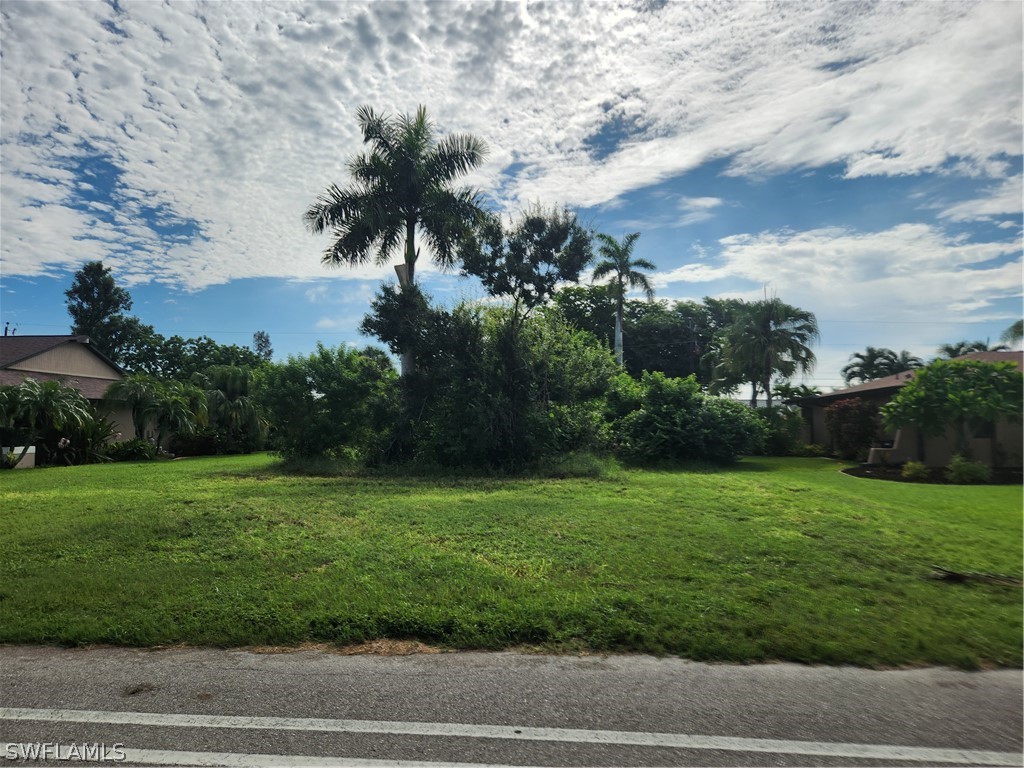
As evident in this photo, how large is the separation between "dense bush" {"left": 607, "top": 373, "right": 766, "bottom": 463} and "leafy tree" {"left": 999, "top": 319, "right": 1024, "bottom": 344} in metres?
16.1

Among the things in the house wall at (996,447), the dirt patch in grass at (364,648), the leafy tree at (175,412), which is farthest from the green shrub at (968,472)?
the leafy tree at (175,412)

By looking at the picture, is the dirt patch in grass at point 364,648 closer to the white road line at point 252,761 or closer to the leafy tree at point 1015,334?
the white road line at point 252,761

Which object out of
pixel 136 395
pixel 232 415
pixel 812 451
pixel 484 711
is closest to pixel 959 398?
pixel 812 451

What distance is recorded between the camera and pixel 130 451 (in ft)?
78.0

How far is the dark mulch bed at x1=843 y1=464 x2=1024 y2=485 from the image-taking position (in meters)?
12.7

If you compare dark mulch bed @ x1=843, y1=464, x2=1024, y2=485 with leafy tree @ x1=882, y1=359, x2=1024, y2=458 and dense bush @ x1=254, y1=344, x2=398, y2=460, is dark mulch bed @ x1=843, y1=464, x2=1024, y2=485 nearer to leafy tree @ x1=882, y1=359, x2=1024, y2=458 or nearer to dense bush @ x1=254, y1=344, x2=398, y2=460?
leafy tree @ x1=882, y1=359, x2=1024, y2=458

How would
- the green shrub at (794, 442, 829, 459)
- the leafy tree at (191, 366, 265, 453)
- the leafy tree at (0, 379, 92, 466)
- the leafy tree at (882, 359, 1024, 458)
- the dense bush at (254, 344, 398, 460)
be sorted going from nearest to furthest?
1. the leafy tree at (882, 359, 1024, 458)
2. the dense bush at (254, 344, 398, 460)
3. the leafy tree at (0, 379, 92, 466)
4. the green shrub at (794, 442, 829, 459)
5. the leafy tree at (191, 366, 265, 453)

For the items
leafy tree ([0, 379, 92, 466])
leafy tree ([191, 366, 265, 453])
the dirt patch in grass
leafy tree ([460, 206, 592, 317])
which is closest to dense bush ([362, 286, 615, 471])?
leafy tree ([460, 206, 592, 317])

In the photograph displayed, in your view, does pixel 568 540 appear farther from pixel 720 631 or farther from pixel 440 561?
pixel 720 631

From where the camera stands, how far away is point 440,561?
638 centimetres

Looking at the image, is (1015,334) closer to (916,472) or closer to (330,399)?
(916,472)

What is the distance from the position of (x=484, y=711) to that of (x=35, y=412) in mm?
22941

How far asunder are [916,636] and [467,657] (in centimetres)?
335

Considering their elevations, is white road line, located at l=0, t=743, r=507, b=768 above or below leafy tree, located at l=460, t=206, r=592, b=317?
below
